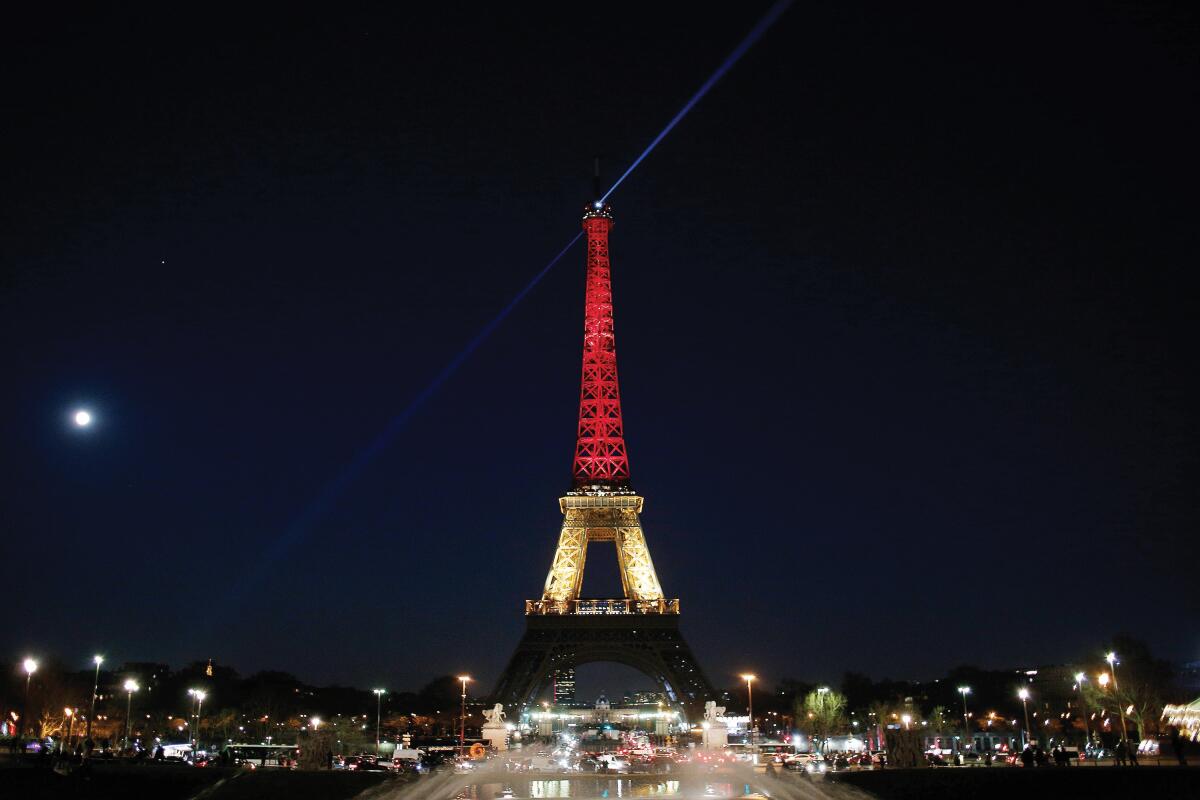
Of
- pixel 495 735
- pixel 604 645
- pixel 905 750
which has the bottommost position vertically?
pixel 495 735

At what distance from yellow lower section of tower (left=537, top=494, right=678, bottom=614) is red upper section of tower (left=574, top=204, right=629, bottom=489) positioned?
220 centimetres

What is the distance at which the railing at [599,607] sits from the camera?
97.0m

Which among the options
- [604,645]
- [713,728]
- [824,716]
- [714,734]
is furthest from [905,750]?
[604,645]

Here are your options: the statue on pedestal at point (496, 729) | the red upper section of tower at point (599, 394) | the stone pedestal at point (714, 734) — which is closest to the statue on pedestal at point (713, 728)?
the stone pedestal at point (714, 734)

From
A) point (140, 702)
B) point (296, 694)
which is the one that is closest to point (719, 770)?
point (140, 702)

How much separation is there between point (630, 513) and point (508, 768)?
47251 mm

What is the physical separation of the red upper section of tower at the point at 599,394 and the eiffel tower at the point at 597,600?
10 cm

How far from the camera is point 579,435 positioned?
103 metres

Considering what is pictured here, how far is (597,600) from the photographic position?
98875 millimetres

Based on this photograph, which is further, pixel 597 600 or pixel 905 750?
pixel 597 600

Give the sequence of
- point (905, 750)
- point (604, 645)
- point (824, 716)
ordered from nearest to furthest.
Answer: point (905, 750) < point (824, 716) < point (604, 645)

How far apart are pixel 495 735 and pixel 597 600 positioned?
18196 millimetres

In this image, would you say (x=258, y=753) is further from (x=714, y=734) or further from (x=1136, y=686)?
(x=1136, y=686)

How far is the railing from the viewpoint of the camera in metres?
97.0
